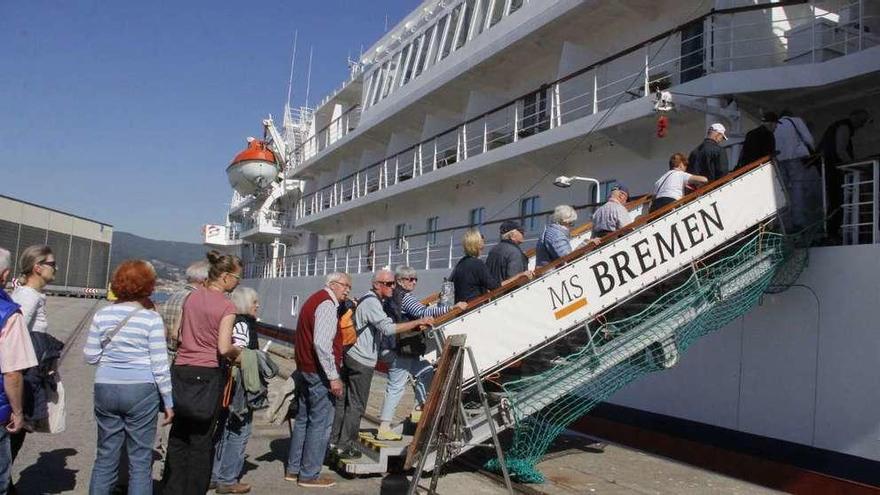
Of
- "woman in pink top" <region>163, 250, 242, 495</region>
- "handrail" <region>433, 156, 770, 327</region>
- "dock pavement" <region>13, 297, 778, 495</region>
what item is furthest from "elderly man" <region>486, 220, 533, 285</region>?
"woman in pink top" <region>163, 250, 242, 495</region>

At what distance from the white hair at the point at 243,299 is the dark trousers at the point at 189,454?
851mm

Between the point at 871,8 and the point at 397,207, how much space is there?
1304cm

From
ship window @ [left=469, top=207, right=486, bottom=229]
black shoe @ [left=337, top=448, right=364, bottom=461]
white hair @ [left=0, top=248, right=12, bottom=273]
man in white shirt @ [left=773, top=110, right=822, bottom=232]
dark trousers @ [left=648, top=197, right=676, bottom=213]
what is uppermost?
ship window @ [left=469, top=207, right=486, bottom=229]

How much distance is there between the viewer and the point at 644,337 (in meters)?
6.44

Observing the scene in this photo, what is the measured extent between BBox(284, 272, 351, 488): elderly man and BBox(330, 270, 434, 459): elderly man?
32 cm

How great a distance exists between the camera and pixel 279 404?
20.0 feet

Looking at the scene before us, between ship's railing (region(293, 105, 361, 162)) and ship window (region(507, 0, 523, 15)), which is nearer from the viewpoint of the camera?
ship window (region(507, 0, 523, 15))

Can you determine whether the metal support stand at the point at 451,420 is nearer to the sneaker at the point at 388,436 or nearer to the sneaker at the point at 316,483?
the sneaker at the point at 316,483

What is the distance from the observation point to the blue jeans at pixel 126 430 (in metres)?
4.00

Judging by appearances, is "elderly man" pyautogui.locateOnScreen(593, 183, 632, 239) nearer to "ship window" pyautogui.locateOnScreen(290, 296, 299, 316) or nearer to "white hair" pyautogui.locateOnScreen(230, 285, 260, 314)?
"white hair" pyautogui.locateOnScreen(230, 285, 260, 314)

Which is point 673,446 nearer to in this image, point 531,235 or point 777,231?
point 777,231

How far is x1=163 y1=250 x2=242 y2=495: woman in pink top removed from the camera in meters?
4.59

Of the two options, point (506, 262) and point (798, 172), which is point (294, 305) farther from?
point (798, 172)

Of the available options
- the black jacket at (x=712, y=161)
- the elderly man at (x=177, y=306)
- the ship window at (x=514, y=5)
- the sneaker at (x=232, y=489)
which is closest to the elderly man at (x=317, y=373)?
the sneaker at (x=232, y=489)
